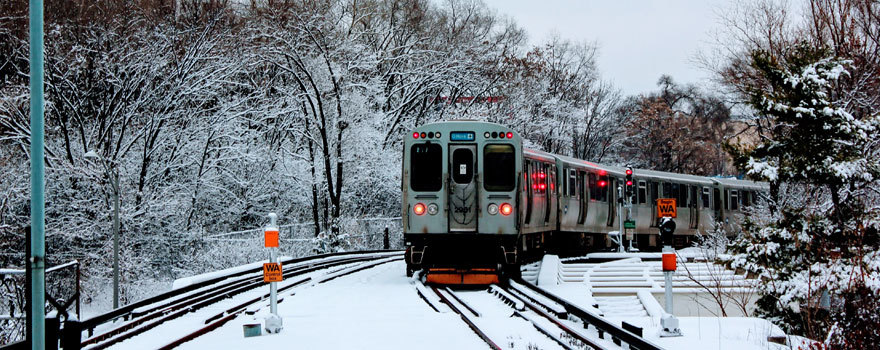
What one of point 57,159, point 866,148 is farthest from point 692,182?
point 57,159

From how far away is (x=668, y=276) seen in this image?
34.8ft

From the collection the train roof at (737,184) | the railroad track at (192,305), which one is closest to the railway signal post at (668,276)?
the railroad track at (192,305)

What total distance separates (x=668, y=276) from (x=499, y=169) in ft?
19.9

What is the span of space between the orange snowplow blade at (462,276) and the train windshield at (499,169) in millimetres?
1540

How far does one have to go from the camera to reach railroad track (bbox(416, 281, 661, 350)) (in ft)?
30.6

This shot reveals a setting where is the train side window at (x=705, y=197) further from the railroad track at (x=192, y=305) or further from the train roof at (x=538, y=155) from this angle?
the railroad track at (x=192, y=305)

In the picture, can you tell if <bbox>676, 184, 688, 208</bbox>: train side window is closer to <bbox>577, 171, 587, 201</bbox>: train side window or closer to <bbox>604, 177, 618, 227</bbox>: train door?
<bbox>604, 177, 618, 227</bbox>: train door

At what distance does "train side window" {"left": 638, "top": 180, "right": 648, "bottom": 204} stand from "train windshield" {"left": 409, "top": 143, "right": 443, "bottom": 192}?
13.2 meters

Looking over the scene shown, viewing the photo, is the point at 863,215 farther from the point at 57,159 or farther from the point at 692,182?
the point at 57,159

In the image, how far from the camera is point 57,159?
950 inches

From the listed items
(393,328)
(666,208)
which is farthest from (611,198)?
(393,328)

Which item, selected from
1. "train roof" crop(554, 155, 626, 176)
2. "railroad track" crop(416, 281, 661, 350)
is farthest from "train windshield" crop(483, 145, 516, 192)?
"train roof" crop(554, 155, 626, 176)

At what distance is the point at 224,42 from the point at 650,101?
35210 mm

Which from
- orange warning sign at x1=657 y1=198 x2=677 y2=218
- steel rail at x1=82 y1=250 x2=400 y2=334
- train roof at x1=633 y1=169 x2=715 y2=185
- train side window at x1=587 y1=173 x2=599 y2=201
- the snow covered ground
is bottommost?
the snow covered ground
